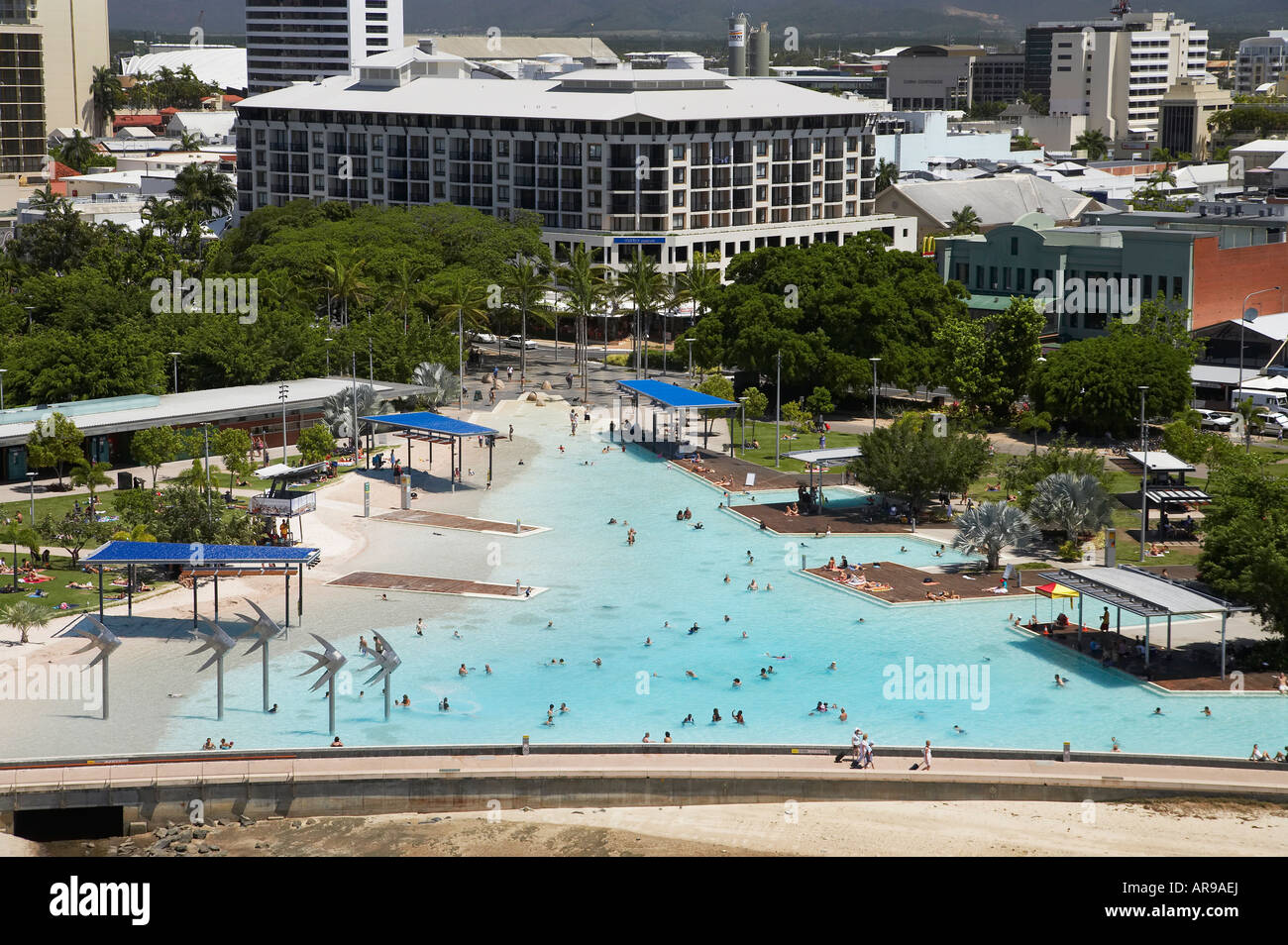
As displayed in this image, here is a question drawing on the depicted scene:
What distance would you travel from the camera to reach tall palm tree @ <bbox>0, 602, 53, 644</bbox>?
59.9 meters

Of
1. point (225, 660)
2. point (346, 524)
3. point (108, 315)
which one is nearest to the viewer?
point (225, 660)

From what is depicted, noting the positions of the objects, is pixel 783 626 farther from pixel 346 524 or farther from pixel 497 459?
pixel 497 459

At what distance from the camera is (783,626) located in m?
63.8

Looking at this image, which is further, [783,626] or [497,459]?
[497,459]

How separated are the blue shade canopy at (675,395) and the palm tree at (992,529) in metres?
23.5

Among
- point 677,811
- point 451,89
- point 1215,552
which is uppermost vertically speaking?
point 451,89

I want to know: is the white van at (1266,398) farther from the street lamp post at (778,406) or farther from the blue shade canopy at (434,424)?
the blue shade canopy at (434,424)

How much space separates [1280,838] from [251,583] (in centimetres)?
4092

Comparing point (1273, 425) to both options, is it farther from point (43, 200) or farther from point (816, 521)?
point (43, 200)

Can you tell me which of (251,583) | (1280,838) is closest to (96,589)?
(251,583)

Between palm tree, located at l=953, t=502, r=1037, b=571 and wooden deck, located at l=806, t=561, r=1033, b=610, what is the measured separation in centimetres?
119
